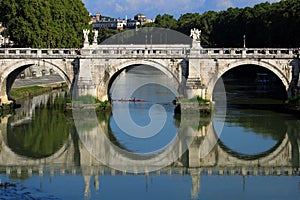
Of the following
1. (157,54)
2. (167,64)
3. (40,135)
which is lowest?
(40,135)

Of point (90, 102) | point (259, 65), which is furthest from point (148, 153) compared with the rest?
point (259, 65)

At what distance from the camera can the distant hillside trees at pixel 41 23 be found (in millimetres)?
67750

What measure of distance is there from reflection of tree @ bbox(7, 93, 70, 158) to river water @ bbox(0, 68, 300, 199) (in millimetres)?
62

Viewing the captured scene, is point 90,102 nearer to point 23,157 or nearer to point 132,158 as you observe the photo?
point 23,157

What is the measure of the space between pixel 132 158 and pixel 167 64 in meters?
15.5

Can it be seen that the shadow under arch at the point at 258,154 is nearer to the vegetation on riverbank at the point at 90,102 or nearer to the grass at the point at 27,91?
the vegetation on riverbank at the point at 90,102

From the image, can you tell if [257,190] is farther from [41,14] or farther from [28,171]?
[41,14]

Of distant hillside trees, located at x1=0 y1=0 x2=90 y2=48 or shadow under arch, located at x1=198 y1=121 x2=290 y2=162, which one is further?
distant hillside trees, located at x1=0 y1=0 x2=90 y2=48

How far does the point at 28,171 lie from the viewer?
34969 mm

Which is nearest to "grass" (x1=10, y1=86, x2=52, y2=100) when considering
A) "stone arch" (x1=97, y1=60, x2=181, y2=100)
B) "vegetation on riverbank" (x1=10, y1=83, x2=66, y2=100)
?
"vegetation on riverbank" (x1=10, y1=83, x2=66, y2=100)

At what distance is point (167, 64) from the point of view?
2047 inches

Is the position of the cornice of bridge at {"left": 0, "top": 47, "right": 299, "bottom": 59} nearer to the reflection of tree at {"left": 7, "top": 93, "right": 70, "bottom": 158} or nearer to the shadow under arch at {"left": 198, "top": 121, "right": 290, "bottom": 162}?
the reflection of tree at {"left": 7, "top": 93, "right": 70, "bottom": 158}

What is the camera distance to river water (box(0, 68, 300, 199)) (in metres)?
31.2

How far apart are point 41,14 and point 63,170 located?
39.8 m
